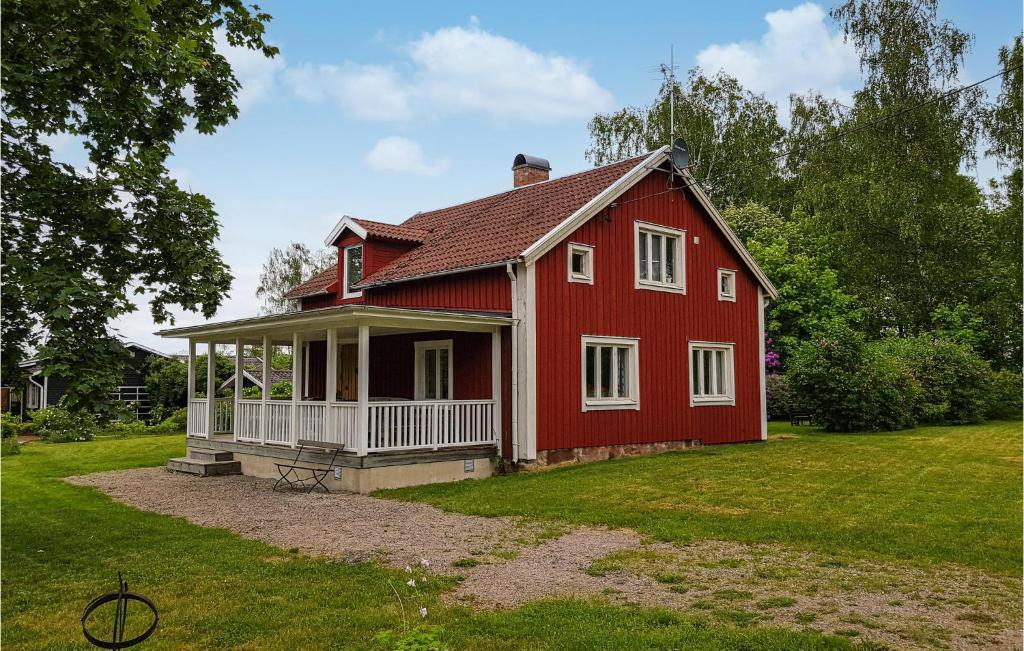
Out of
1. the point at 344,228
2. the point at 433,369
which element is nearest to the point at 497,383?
the point at 433,369

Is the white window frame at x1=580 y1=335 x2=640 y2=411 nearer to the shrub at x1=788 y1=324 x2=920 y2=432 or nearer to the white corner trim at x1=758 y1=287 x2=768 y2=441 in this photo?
the white corner trim at x1=758 y1=287 x2=768 y2=441

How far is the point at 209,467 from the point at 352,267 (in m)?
6.37

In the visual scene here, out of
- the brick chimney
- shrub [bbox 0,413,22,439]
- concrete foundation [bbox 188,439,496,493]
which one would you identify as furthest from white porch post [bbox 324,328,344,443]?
shrub [bbox 0,413,22,439]

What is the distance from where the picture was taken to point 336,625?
597cm

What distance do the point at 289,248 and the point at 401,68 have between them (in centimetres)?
3584

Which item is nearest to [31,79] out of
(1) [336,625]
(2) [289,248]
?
(1) [336,625]

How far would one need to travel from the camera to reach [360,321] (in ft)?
44.4

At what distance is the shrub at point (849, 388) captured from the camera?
22.8m

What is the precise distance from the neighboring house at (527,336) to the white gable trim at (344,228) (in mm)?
55

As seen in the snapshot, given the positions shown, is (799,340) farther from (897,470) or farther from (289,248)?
(289,248)

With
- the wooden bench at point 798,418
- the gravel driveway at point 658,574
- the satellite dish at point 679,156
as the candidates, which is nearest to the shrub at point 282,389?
the wooden bench at point 798,418

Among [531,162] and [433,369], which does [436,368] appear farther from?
[531,162]

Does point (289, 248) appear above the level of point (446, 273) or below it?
above

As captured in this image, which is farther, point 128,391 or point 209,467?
point 128,391
